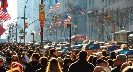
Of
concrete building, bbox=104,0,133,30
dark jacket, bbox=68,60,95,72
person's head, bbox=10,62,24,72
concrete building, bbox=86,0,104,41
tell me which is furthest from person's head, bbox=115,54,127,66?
concrete building, bbox=86,0,104,41

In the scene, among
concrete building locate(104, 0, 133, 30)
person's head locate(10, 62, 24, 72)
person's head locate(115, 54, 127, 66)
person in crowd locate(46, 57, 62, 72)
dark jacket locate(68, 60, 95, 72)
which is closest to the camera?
person's head locate(10, 62, 24, 72)

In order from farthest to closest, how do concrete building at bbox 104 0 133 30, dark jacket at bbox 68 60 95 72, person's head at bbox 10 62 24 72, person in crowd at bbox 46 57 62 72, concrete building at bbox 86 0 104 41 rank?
concrete building at bbox 86 0 104 41 → concrete building at bbox 104 0 133 30 → dark jacket at bbox 68 60 95 72 → person in crowd at bbox 46 57 62 72 → person's head at bbox 10 62 24 72

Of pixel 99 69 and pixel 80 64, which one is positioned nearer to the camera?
pixel 99 69

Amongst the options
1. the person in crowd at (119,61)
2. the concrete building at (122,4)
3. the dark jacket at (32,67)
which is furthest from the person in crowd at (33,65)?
the concrete building at (122,4)

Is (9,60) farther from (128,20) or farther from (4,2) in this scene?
(128,20)

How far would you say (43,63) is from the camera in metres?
11.6

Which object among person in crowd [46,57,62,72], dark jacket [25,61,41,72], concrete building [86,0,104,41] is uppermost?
concrete building [86,0,104,41]

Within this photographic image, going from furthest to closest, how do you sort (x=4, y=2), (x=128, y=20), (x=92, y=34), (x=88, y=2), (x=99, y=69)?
(x=88, y=2)
(x=92, y=34)
(x=128, y=20)
(x=4, y=2)
(x=99, y=69)

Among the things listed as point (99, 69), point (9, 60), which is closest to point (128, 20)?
point (9, 60)

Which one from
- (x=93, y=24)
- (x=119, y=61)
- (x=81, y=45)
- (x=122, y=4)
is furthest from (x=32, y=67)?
(x=93, y=24)

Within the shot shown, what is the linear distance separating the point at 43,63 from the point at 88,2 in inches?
5225

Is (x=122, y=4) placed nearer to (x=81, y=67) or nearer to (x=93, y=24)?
(x=93, y=24)

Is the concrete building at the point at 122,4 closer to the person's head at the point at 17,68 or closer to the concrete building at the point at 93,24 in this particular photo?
the concrete building at the point at 93,24

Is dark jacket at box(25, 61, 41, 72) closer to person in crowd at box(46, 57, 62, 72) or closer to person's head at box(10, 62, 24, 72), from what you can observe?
person's head at box(10, 62, 24, 72)
